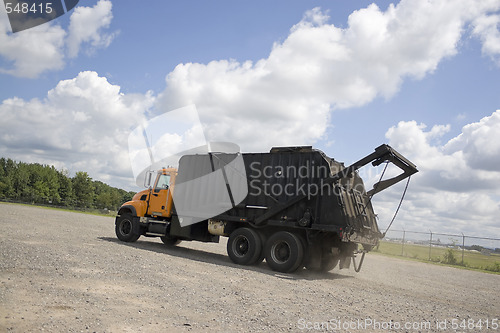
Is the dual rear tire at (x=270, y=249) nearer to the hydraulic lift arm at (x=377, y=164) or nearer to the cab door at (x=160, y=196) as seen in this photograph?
the hydraulic lift arm at (x=377, y=164)

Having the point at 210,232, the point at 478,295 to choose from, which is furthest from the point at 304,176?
the point at 478,295

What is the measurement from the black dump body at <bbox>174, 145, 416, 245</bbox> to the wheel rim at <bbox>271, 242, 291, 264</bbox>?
0.63 metres

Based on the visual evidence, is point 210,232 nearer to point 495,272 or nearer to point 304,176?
point 304,176

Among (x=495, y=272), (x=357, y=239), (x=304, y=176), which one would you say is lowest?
(x=495, y=272)

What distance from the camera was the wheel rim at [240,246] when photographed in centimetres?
1301

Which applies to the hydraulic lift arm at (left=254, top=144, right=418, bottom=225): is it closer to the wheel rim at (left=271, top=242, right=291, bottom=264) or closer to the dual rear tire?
the dual rear tire

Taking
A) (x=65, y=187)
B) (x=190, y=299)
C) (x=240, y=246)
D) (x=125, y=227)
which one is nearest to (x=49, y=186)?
(x=65, y=187)

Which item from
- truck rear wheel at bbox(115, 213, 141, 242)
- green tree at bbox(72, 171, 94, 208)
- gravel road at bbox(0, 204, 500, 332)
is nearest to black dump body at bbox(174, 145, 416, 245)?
gravel road at bbox(0, 204, 500, 332)

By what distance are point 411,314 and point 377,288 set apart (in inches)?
129

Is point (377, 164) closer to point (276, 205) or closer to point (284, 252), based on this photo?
point (276, 205)

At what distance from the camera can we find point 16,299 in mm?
5738

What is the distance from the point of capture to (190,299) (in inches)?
274

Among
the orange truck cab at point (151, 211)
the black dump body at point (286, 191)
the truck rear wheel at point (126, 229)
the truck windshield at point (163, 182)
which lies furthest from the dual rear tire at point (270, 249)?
the truck rear wheel at point (126, 229)

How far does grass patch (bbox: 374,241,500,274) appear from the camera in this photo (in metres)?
24.2
